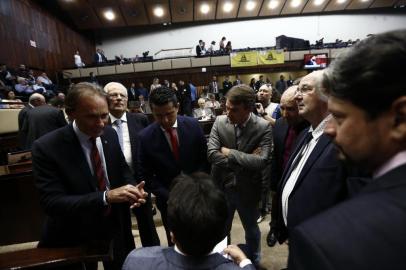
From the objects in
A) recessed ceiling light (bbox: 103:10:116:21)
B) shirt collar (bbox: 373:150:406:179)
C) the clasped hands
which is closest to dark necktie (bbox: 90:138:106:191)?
the clasped hands

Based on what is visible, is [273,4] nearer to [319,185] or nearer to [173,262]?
[319,185]

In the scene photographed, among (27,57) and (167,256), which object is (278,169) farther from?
(27,57)

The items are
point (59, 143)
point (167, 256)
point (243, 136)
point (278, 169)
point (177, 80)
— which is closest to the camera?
point (167, 256)

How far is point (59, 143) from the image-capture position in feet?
5.16

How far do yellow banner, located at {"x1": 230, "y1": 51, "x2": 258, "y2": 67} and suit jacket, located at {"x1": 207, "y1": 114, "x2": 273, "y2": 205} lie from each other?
1112cm

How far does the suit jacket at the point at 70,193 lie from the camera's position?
1488 mm

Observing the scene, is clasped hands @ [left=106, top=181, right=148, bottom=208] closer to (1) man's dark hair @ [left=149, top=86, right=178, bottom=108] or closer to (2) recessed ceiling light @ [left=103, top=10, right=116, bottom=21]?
(1) man's dark hair @ [left=149, top=86, right=178, bottom=108]

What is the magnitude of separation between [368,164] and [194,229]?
0.54 metres

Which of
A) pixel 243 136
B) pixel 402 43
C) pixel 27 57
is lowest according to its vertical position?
pixel 243 136

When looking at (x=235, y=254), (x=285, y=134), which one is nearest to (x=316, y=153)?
(x=235, y=254)

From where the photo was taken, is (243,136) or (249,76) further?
(249,76)

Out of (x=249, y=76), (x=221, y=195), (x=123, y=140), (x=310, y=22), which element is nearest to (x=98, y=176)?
(x=123, y=140)

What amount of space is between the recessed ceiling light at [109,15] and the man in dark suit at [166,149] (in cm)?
1399

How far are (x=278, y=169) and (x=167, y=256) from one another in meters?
1.68
